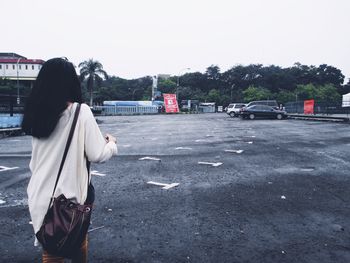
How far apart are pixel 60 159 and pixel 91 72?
6737cm

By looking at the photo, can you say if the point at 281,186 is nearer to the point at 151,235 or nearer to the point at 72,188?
the point at 151,235

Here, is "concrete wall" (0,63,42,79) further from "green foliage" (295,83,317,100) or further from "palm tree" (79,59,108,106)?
"green foliage" (295,83,317,100)

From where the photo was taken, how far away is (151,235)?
12.7 feet

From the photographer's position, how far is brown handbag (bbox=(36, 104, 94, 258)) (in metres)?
1.92

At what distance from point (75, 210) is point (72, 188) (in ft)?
0.64

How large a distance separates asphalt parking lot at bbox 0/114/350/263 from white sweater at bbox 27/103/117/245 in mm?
1488

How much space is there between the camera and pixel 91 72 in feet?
217

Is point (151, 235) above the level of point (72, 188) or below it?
below

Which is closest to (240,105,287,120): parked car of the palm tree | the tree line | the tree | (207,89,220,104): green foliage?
the palm tree

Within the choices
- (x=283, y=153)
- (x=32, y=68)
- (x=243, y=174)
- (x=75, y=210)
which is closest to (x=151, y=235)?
(x=75, y=210)

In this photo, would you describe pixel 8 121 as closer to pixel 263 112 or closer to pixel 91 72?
pixel 263 112

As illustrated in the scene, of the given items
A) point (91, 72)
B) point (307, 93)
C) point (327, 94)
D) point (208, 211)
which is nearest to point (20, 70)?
point (91, 72)

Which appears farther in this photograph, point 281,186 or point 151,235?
point 281,186

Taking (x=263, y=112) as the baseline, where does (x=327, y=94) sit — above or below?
above
